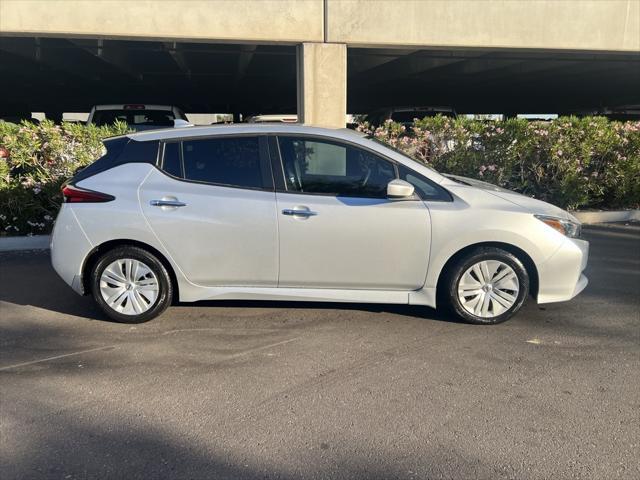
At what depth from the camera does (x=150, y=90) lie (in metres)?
24.8

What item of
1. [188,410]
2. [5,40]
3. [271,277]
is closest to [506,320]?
[271,277]

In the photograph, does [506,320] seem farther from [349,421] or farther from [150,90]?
[150,90]

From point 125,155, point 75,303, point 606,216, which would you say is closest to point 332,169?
point 125,155

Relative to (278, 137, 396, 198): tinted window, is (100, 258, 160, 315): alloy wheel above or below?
below

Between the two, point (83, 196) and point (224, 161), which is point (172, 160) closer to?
point (224, 161)

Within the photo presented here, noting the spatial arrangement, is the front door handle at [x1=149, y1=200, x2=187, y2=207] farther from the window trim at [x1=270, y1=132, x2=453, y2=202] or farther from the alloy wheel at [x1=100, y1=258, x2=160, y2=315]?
the window trim at [x1=270, y1=132, x2=453, y2=202]

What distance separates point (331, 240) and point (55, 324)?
252cm

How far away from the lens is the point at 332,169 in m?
4.86

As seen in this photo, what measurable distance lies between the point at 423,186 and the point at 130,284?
2.62 meters

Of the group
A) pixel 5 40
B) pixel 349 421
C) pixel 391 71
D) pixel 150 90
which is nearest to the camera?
pixel 349 421

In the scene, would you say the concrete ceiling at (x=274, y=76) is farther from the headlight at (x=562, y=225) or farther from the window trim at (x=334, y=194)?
the window trim at (x=334, y=194)

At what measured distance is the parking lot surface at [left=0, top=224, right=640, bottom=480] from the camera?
3.02 m

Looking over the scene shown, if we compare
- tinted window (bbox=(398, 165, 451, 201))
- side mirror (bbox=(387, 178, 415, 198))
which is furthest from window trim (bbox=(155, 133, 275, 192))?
tinted window (bbox=(398, 165, 451, 201))

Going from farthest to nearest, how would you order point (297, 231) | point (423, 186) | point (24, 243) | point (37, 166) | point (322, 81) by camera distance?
point (322, 81), point (37, 166), point (24, 243), point (423, 186), point (297, 231)
